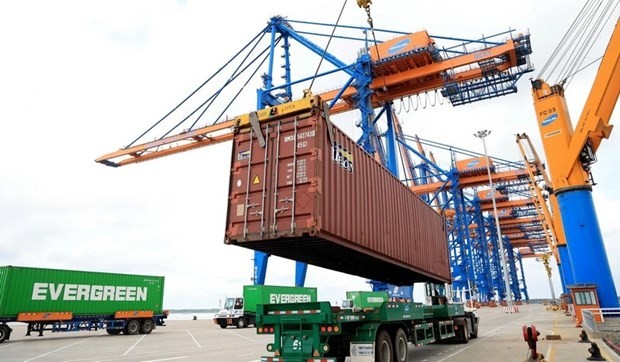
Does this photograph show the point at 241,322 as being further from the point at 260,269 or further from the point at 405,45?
the point at 405,45

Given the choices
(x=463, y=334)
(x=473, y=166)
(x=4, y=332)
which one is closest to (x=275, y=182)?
(x=463, y=334)

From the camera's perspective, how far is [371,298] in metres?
24.0

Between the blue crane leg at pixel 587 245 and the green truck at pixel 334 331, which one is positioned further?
the blue crane leg at pixel 587 245

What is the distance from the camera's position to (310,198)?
7.48m

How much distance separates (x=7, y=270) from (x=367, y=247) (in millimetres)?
17661

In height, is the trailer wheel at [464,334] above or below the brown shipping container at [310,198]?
below

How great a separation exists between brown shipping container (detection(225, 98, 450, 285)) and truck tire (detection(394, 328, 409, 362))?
5.45 feet

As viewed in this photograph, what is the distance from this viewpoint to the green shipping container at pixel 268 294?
26547 mm

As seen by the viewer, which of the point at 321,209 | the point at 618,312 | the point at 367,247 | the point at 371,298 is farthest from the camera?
the point at 371,298

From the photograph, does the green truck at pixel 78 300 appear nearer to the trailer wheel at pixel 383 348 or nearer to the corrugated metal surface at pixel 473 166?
the trailer wheel at pixel 383 348

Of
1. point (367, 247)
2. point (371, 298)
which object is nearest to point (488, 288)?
point (371, 298)

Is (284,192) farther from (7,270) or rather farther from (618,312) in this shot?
(7,270)

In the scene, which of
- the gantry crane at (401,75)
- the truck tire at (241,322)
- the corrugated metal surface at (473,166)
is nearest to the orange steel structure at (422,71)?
the gantry crane at (401,75)

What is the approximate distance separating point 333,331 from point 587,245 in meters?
13.9
